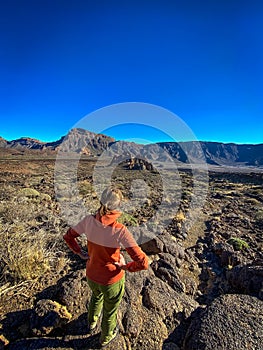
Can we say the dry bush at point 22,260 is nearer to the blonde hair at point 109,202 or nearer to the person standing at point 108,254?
the person standing at point 108,254

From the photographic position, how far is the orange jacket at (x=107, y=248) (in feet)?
7.29

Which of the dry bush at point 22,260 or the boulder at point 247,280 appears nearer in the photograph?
the dry bush at point 22,260

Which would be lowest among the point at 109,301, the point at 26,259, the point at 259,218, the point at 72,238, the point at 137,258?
the point at 259,218

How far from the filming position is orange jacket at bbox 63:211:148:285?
2.22 m

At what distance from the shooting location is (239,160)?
7234 inches

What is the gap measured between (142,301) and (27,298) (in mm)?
1510

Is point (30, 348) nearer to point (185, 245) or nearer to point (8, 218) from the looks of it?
point (8, 218)

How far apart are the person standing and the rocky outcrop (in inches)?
34.5

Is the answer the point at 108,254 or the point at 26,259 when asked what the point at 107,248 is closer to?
the point at 108,254

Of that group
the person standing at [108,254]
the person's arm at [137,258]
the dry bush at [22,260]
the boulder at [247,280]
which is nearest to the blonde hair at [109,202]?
the person standing at [108,254]

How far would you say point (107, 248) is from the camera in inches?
90.6

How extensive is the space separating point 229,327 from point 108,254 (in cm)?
144

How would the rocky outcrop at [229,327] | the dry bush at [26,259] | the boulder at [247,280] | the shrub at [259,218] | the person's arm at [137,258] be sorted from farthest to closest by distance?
the shrub at [259,218] → the boulder at [247,280] → the dry bush at [26,259] → the rocky outcrop at [229,327] → the person's arm at [137,258]

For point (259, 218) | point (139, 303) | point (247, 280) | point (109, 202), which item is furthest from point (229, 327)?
point (259, 218)
